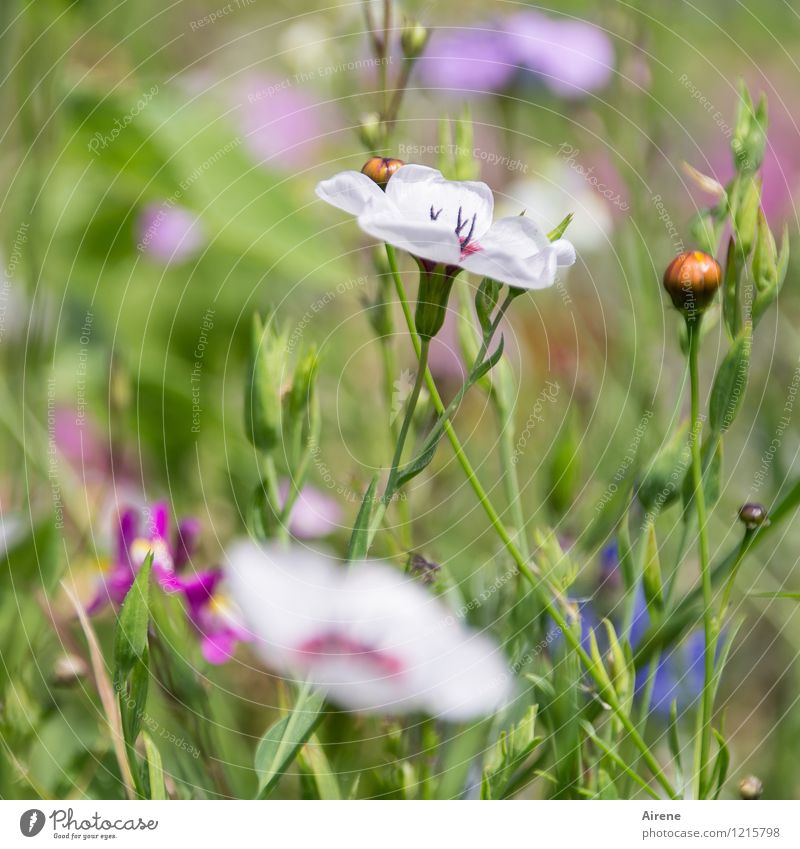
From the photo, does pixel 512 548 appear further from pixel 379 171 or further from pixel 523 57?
pixel 523 57

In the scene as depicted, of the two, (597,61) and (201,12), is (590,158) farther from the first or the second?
(201,12)

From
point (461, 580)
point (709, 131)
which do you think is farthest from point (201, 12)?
point (461, 580)

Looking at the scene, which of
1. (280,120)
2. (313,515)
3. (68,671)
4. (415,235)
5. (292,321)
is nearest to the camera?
(415,235)

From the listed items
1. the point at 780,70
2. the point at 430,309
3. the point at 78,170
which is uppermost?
the point at 780,70

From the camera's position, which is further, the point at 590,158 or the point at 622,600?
the point at 590,158

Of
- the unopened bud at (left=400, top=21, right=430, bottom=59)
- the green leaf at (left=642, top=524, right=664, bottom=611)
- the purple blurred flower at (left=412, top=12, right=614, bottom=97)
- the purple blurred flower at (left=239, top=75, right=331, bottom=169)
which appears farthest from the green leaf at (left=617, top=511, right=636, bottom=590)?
the purple blurred flower at (left=239, top=75, right=331, bottom=169)

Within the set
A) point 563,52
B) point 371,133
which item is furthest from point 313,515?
point 563,52
